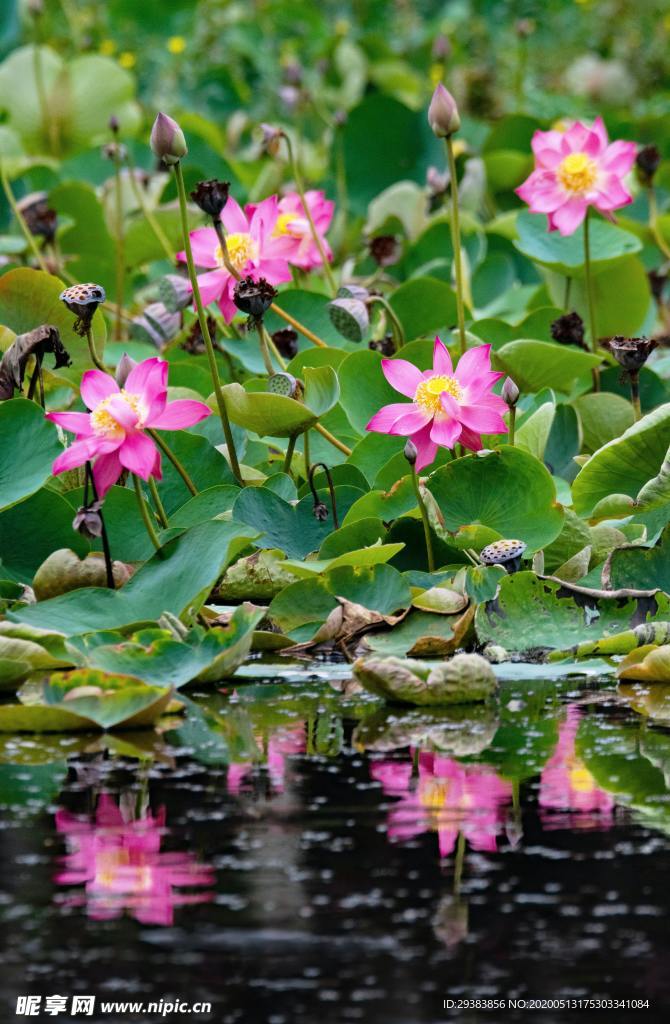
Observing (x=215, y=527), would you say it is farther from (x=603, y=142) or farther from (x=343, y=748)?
(x=603, y=142)

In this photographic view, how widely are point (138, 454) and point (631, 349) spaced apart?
2.39 feet

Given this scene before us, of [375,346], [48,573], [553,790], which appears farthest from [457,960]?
[375,346]

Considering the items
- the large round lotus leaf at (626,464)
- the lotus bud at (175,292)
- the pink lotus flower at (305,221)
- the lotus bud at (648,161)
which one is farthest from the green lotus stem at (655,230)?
the large round lotus leaf at (626,464)

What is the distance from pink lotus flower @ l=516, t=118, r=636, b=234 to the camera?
2.87 metres

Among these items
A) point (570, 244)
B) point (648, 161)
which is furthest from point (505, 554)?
point (648, 161)

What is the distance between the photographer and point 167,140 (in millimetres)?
2064

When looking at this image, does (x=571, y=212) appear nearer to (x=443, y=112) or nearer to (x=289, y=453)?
(x=443, y=112)

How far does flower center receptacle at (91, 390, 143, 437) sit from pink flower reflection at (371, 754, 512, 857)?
61cm

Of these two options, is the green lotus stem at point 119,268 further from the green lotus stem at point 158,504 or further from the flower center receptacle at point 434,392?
the flower center receptacle at point 434,392

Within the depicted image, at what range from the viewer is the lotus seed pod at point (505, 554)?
79.9 inches

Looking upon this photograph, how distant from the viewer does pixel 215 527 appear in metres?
2.05

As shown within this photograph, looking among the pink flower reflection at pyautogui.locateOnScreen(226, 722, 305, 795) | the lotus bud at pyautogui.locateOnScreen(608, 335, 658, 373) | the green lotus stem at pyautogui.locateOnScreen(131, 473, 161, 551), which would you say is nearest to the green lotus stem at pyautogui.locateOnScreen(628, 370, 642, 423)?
the lotus bud at pyautogui.locateOnScreen(608, 335, 658, 373)

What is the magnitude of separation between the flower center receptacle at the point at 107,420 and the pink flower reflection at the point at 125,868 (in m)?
0.65

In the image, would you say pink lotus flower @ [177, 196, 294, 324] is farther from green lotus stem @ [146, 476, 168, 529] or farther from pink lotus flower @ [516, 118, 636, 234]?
pink lotus flower @ [516, 118, 636, 234]
